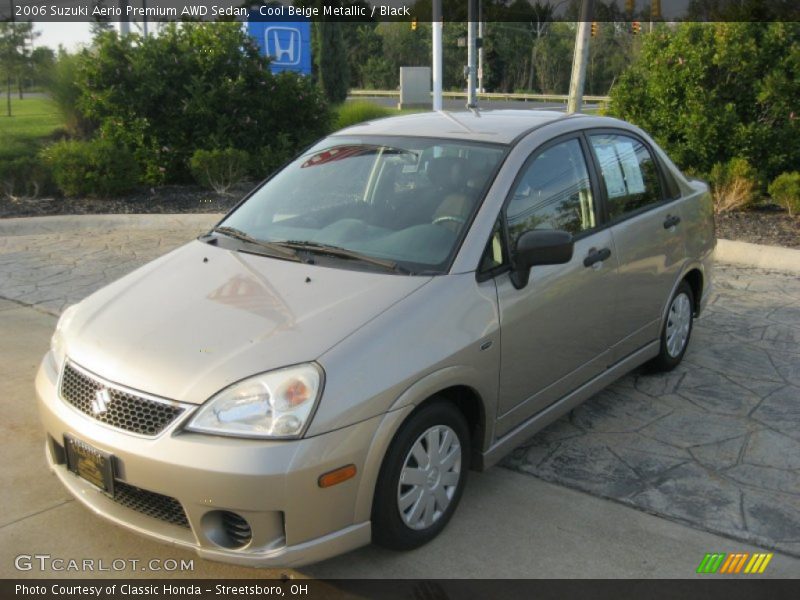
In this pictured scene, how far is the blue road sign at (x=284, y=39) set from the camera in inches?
672

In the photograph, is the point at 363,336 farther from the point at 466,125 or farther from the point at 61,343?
the point at 466,125

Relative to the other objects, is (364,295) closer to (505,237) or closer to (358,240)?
(358,240)

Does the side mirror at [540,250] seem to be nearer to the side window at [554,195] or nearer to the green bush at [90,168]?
the side window at [554,195]

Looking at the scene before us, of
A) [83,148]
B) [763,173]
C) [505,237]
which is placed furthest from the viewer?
[83,148]

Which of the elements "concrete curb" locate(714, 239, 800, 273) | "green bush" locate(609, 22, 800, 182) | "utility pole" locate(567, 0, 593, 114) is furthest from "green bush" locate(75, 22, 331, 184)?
"concrete curb" locate(714, 239, 800, 273)

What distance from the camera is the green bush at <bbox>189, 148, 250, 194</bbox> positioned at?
1169 centimetres

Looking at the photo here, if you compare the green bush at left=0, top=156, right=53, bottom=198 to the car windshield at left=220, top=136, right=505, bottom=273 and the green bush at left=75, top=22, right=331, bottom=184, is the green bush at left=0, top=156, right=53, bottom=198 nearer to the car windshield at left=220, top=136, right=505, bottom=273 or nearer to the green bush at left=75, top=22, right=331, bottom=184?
the green bush at left=75, top=22, right=331, bottom=184

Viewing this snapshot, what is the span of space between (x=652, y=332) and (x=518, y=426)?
5.17 feet

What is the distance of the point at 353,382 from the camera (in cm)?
307

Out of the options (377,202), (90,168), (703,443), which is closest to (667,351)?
(703,443)

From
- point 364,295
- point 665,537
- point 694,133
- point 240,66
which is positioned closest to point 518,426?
point 665,537

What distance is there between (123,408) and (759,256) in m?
7.19

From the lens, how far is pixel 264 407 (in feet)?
9.86

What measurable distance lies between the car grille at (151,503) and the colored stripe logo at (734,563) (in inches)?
81.9
